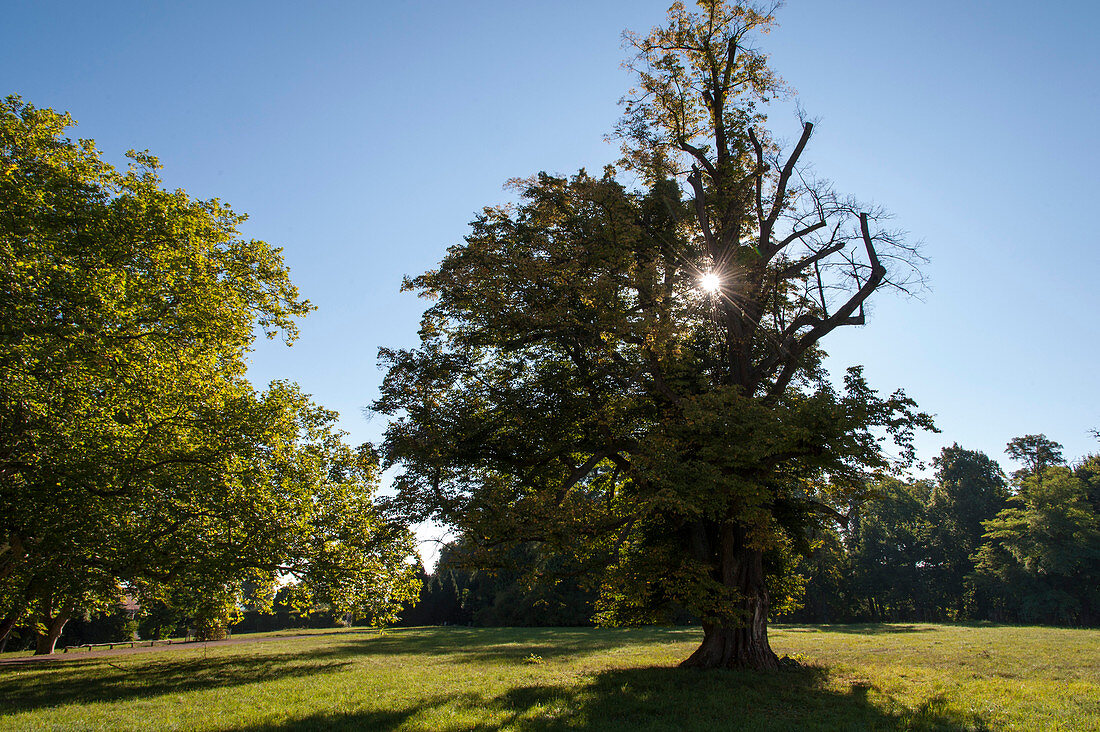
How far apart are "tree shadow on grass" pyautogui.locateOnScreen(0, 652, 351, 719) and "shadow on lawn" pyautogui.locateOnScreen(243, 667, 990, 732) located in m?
7.24

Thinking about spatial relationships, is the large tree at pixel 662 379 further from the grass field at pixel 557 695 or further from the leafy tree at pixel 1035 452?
the leafy tree at pixel 1035 452

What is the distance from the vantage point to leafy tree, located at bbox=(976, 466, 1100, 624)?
2135 inches

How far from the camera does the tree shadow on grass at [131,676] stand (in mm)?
14008

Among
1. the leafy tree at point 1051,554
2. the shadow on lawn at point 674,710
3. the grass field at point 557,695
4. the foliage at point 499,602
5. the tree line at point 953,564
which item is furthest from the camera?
the foliage at point 499,602

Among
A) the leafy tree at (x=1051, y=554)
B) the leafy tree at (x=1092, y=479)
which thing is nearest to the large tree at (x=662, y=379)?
the leafy tree at (x=1051, y=554)

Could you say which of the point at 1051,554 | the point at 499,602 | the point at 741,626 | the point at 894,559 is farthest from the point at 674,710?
the point at 894,559

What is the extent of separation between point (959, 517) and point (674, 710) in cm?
7845

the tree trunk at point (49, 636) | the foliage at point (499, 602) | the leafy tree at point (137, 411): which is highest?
the leafy tree at point (137, 411)

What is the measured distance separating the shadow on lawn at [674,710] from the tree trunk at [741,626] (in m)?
1.83

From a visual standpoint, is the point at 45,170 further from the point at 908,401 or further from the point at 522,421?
the point at 908,401

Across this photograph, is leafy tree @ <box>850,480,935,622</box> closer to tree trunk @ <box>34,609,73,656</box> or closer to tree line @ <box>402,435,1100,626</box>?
tree line @ <box>402,435,1100,626</box>

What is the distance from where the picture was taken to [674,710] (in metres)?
11.3

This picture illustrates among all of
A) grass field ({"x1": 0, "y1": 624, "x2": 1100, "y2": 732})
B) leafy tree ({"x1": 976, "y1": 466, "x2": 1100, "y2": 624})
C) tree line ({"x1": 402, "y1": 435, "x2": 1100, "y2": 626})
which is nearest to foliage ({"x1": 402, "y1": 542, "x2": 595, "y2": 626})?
tree line ({"x1": 402, "y1": 435, "x2": 1100, "y2": 626})

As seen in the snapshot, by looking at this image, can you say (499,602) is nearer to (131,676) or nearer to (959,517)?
(131,676)
